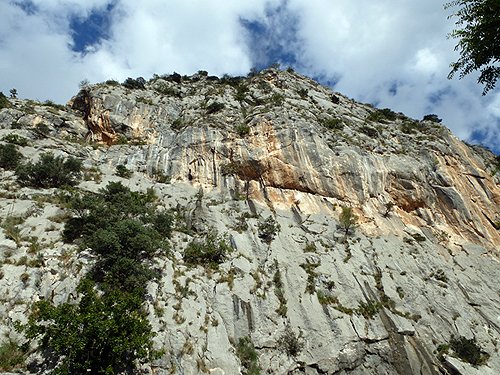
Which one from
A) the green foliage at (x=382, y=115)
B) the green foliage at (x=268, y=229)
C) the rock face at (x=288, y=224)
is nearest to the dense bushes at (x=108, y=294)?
the rock face at (x=288, y=224)

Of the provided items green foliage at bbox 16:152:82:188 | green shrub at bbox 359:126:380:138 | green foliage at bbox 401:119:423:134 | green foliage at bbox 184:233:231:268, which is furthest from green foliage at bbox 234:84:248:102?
green foliage at bbox 184:233:231:268

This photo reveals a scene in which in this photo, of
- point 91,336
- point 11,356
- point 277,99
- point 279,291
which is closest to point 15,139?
point 11,356

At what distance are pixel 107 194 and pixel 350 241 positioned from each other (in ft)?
59.9

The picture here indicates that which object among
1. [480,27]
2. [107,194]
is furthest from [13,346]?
[480,27]

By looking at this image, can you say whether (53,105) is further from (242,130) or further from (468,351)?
(468,351)

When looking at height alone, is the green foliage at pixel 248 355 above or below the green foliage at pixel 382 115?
below

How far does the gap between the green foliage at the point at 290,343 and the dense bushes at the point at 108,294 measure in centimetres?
688

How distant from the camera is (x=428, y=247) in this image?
28.6 m

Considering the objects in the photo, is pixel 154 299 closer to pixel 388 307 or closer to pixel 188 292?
pixel 188 292

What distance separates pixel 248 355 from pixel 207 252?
684cm

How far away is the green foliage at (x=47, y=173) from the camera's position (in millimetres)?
25172

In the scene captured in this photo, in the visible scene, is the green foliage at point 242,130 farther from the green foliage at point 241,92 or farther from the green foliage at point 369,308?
the green foliage at point 369,308

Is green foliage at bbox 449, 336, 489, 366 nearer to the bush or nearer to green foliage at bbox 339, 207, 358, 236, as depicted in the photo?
green foliage at bbox 339, 207, 358, 236

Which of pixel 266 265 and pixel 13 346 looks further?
pixel 266 265
